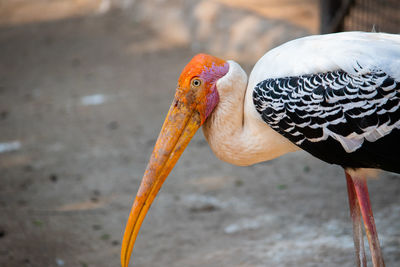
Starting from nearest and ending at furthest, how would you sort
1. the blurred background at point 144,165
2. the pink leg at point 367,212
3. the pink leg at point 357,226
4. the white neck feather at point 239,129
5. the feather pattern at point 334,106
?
1. the feather pattern at point 334,106
2. the pink leg at point 367,212
3. the white neck feather at point 239,129
4. the pink leg at point 357,226
5. the blurred background at point 144,165

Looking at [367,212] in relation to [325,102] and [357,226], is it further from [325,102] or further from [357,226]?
[325,102]

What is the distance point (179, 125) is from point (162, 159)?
0.65 ft

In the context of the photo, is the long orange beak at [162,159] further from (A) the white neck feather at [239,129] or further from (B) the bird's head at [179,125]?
(A) the white neck feather at [239,129]

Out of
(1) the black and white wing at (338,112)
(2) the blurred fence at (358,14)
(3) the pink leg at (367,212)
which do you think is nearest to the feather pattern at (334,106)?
(1) the black and white wing at (338,112)

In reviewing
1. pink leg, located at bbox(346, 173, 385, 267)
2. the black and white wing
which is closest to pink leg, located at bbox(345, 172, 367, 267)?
pink leg, located at bbox(346, 173, 385, 267)

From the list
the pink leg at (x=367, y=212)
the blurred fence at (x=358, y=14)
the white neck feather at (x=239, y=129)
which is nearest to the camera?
the pink leg at (x=367, y=212)

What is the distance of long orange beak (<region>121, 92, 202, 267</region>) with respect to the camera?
8.91 feet

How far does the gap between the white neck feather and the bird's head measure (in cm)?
6

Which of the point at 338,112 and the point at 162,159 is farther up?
the point at 338,112

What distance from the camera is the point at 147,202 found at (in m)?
2.72

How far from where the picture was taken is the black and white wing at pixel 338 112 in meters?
2.42

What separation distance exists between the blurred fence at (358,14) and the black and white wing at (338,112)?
9.61ft

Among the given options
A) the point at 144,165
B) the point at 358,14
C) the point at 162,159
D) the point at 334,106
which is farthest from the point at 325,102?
the point at 358,14

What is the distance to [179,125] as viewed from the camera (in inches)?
109
